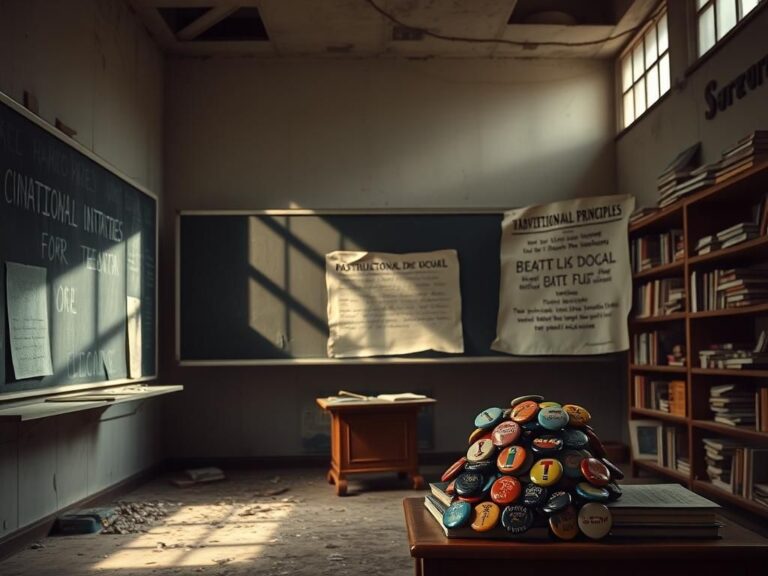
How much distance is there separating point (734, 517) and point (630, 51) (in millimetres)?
3647

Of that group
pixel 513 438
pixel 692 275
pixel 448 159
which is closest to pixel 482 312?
pixel 448 159

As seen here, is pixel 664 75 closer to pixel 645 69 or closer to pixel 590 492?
pixel 645 69

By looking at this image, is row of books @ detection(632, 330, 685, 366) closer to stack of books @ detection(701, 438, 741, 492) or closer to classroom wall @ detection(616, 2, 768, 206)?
stack of books @ detection(701, 438, 741, 492)

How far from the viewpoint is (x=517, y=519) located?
135 cm

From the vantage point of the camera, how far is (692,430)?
439 cm

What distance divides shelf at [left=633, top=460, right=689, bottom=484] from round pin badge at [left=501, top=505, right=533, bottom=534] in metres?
3.55

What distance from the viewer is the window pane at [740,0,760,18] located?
4.21 meters

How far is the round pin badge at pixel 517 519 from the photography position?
1351 millimetres

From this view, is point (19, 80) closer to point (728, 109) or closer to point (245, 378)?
point (245, 378)

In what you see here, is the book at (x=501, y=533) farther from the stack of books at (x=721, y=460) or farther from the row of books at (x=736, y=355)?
the stack of books at (x=721, y=460)

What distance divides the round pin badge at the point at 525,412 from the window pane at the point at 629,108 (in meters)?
5.11

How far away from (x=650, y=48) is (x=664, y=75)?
1.20ft

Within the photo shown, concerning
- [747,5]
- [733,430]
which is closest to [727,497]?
[733,430]

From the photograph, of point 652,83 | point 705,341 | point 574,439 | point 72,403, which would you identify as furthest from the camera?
point 652,83
